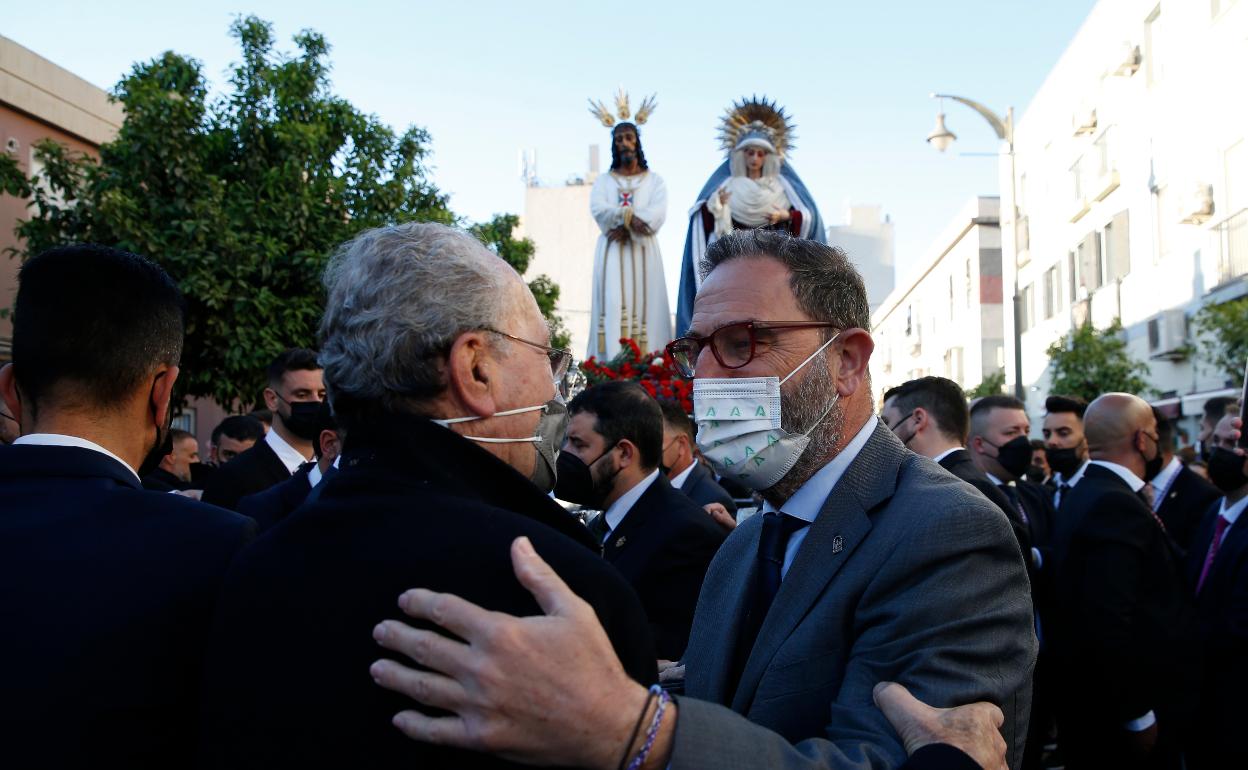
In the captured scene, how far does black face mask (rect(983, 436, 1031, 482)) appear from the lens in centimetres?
731

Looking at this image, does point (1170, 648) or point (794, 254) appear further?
point (1170, 648)

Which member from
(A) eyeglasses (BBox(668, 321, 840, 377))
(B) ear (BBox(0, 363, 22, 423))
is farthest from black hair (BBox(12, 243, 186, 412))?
(A) eyeglasses (BBox(668, 321, 840, 377))

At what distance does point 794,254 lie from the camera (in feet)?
9.43

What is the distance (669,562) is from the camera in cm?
472

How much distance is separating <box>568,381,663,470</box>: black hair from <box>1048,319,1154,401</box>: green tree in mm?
16624

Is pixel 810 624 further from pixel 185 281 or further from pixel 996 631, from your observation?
pixel 185 281

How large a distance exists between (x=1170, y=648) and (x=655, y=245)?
7.83m

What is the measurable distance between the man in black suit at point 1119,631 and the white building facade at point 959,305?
1125 inches

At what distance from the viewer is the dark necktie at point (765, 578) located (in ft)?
8.58

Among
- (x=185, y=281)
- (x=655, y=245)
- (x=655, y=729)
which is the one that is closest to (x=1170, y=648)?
(x=655, y=729)

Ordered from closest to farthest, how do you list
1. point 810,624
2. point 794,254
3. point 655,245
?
point 810,624
point 794,254
point 655,245

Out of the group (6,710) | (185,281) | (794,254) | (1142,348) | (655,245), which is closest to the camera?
(6,710)

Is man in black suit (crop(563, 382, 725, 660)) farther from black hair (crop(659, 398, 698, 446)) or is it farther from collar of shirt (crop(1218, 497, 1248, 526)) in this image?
collar of shirt (crop(1218, 497, 1248, 526))

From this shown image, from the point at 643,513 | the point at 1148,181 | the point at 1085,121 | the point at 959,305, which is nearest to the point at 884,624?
the point at 643,513
